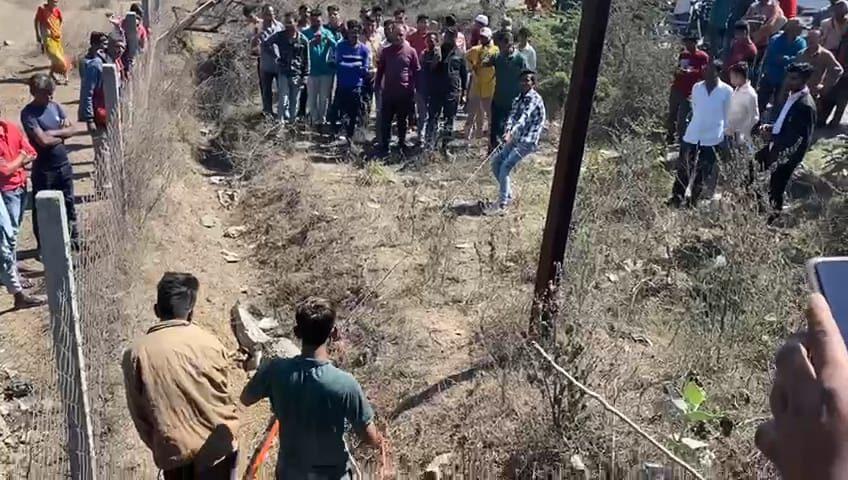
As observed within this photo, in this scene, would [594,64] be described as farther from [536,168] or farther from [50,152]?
[536,168]

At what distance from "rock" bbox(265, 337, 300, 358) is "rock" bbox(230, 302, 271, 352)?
70 millimetres

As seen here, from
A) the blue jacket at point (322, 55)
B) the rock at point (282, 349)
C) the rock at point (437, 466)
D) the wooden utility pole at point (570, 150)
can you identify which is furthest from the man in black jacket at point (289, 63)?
the rock at point (437, 466)

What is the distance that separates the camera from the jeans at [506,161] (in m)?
8.38

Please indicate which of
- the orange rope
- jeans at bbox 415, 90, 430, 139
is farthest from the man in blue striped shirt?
the orange rope

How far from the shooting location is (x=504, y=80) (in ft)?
33.6

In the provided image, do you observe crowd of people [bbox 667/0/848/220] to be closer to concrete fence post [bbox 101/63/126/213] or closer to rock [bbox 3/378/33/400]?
concrete fence post [bbox 101/63/126/213]

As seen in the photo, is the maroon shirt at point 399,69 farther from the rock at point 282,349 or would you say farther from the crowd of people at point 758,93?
the rock at point 282,349

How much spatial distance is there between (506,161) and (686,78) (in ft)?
8.07

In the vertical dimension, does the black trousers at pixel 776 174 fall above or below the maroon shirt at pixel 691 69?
below

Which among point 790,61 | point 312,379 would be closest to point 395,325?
point 312,379

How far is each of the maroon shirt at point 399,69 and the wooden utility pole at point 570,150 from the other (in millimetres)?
5507

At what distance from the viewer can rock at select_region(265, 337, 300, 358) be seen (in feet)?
20.4

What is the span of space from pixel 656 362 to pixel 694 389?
5.24 ft

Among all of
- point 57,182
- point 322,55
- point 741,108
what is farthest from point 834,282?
point 322,55
